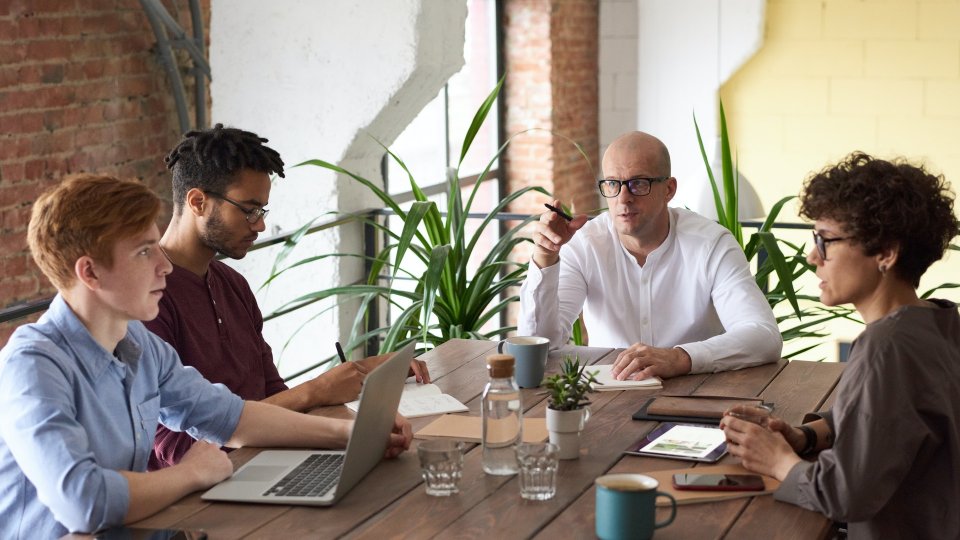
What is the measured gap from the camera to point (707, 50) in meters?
6.49

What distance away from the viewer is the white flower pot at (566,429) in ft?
6.52

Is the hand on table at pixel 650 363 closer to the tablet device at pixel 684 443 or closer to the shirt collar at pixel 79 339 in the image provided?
the tablet device at pixel 684 443

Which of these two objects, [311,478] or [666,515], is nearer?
[666,515]

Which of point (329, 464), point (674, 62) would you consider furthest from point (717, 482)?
point (674, 62)

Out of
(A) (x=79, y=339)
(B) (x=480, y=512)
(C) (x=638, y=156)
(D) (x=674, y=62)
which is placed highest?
(D) (x=674, y=62)

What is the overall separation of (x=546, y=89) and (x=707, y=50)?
94 cm

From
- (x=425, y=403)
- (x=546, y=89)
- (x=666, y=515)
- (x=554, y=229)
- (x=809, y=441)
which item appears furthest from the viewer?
(x=546, y=89)

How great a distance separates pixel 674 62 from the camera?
260 inches

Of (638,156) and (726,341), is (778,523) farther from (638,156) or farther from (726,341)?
(638,156)

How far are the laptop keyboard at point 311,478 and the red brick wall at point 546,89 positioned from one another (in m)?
4.56

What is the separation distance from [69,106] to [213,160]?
132 centimetres

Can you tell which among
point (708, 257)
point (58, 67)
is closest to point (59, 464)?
point (708, 257)

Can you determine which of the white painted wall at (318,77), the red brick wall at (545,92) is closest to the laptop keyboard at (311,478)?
the white painted wall at (318,77)

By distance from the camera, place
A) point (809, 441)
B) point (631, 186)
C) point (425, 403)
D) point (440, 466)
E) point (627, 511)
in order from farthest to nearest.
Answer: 1. point (631, 186)
2. point (425, 403)
3. point (809, 441)
4. point (440, 466)
5. point (627, 511)
